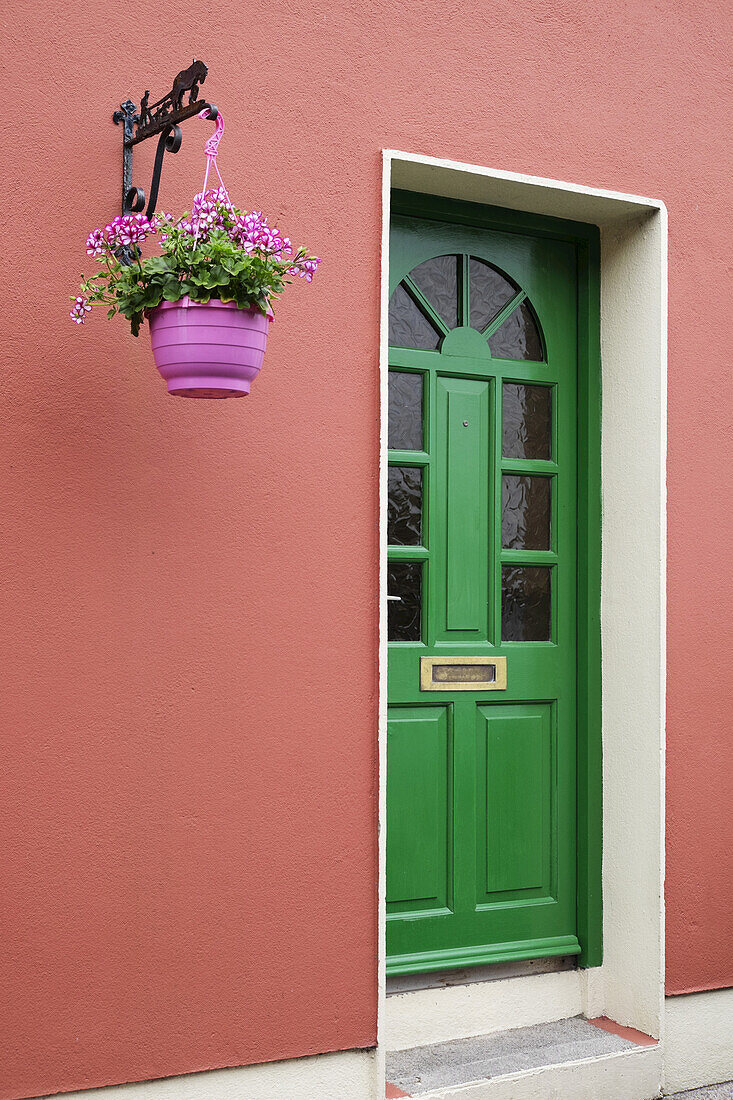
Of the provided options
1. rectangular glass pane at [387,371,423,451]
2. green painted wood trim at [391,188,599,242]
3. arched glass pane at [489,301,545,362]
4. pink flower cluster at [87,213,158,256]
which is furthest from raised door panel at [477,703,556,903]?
pink flower cluster at [87,213,158,256]

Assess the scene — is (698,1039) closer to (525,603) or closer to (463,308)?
(525,603)

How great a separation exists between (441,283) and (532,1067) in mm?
2528

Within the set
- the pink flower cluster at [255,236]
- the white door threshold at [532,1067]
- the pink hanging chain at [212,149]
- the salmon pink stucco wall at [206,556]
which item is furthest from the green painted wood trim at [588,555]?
the pink flower cluster at [255,236]

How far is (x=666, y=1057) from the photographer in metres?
3.86

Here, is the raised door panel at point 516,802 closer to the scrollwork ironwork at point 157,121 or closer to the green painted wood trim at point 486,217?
the green painted wood trim at point 486,217

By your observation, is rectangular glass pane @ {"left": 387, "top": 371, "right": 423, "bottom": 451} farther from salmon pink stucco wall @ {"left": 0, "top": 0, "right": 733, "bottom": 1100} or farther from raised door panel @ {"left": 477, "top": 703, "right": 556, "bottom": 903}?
raised door panel @ {"left": 477, "top": 703, "right": 556, "bottom": 903}

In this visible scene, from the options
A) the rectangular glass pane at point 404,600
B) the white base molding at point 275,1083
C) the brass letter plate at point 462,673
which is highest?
the rectangular glass pane at point 404,600

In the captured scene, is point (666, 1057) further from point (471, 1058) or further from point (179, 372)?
point (179, 372)

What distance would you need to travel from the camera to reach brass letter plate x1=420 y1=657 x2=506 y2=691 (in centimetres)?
380

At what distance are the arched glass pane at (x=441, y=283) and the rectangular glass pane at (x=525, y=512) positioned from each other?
1.94 ft

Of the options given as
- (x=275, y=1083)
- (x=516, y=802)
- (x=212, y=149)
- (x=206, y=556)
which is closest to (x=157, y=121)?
(x=212, y=149)

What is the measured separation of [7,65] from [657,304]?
2.19 metres

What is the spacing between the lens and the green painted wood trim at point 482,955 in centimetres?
369

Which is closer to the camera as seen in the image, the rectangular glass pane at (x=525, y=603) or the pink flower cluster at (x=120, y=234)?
the pink flower cluster at (x=120, y=234)
